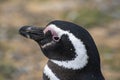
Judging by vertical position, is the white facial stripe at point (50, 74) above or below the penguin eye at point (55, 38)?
below

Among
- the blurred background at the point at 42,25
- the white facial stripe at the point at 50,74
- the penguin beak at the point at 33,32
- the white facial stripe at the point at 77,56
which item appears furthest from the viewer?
the blurred background at the point at 42,25

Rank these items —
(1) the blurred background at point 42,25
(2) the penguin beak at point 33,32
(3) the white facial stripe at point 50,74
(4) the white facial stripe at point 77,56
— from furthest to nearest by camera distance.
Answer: (1) the blurred background at point 42,25
(2) the penguin beak at point 33,32
(3) the white facial stripe at point 50,74
(4) the white facial stripe at point 77,56

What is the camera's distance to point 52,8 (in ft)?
36.0

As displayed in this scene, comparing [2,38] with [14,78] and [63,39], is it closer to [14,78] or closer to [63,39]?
[14,78]

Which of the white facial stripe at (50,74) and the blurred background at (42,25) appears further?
the blurred background at (42,25)

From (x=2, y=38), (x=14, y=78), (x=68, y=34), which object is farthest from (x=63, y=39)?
(x=2, y=38)

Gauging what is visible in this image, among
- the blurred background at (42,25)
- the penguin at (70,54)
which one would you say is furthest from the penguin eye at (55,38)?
the blurred background at (42,25)

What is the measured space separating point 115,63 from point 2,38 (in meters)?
1.79

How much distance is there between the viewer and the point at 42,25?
1030 centimetres

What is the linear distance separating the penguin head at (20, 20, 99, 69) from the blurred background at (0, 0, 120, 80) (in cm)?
334

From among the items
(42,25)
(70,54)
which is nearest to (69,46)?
(70,54)

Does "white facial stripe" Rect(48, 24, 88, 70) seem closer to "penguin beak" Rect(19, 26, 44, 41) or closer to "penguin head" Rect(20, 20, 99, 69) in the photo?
"penguin head" Rect(20, 20, 99, 69)

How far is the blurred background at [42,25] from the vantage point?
895cm

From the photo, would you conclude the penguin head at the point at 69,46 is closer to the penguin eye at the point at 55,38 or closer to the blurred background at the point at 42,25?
the penguin eye at the point at 55,38
